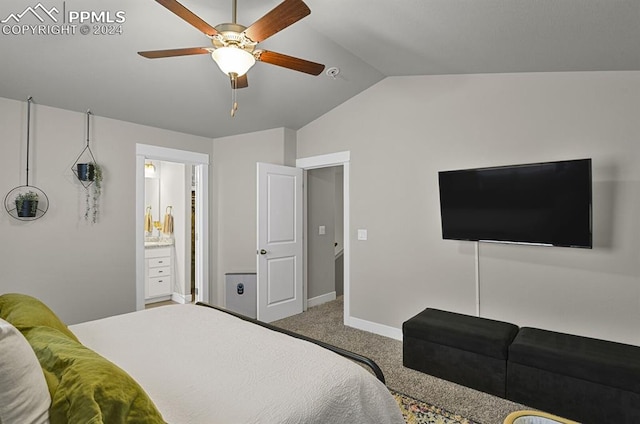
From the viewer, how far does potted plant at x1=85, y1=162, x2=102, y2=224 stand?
363 centimetres

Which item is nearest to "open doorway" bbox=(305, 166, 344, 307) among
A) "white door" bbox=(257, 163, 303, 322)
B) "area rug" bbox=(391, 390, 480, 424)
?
"white door" bbox=(257, 163, 303, 322)

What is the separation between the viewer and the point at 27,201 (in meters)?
3.15

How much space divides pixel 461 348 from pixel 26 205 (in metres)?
4.04

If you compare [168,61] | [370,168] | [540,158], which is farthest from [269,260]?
[540,158]

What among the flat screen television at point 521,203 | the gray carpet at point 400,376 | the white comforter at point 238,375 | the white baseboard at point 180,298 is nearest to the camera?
the white comforter at point 238,375

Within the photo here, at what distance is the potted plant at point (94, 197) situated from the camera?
11.9 feet

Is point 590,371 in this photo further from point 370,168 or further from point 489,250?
point 370,168

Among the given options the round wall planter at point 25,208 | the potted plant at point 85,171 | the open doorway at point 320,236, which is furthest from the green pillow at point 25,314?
the open doorway at point 320,236

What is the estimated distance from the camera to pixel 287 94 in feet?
12.3

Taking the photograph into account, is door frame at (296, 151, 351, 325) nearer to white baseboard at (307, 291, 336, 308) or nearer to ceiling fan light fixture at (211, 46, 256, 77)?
white baseboard at (307, 291, 336, 308)

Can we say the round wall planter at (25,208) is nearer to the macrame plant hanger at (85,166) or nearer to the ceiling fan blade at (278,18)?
the macrame plant hanger at (85,166)

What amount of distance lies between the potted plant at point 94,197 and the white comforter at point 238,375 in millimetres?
2008

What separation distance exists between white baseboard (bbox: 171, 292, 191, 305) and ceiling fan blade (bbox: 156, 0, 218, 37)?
13.7 ft

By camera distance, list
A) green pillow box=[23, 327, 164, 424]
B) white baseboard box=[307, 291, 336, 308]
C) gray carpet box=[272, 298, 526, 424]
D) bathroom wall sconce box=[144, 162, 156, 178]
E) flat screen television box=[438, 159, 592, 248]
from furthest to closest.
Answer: bathroom wall sconce box=[144, 162, 156, 178]
white baseboard box=[307, 291, 336, 308]
flat screen television box=[438, 159, 592, 248]
gray carpet box=[272, 298, 526, 424]
green pillow box=[23, 327, 164, 424]
